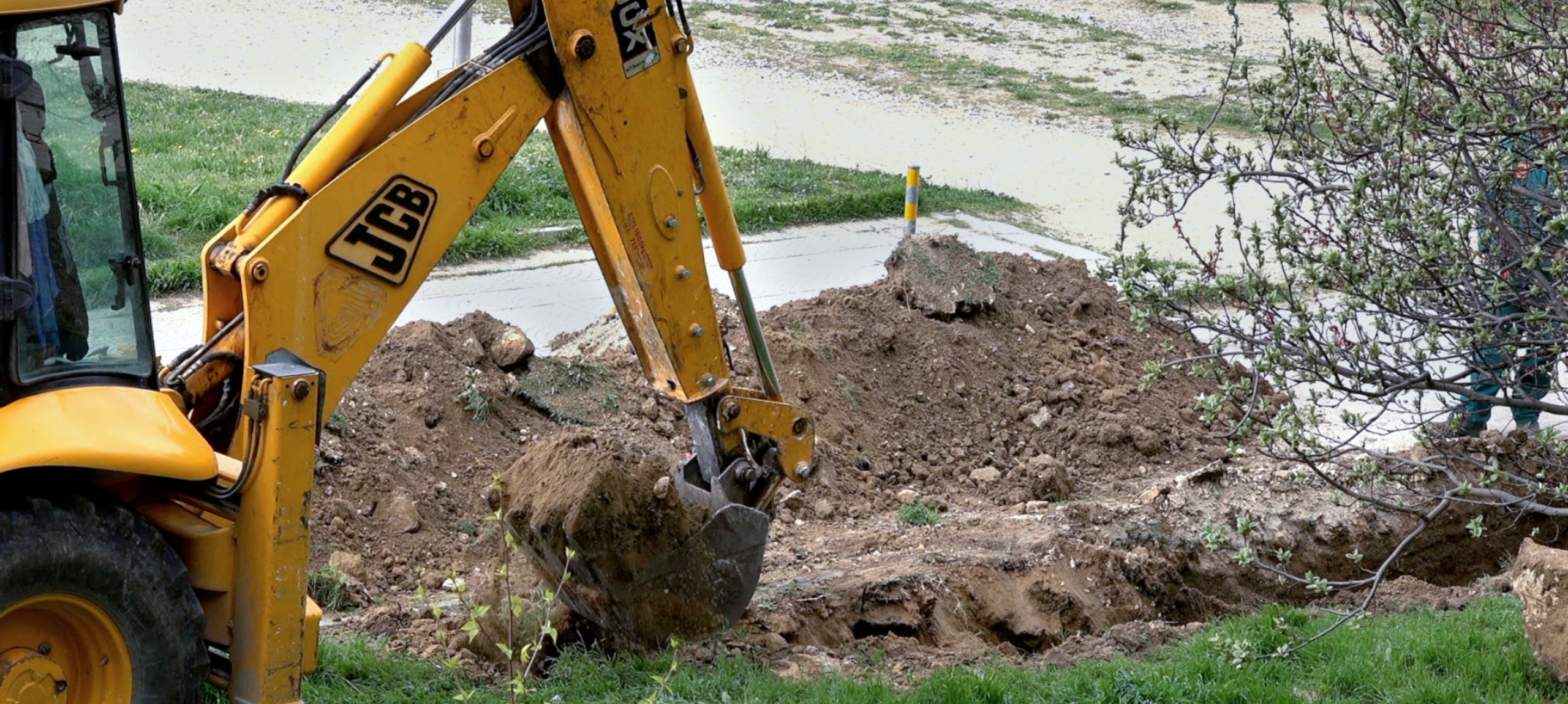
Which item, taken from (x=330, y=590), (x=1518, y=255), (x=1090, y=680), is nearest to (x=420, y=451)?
(x=330, y=590)

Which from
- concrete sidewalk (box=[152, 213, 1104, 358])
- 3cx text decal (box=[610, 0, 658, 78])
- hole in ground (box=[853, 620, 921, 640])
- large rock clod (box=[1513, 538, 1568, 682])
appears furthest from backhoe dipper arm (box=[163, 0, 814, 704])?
concrete sidewalk (box=[152, 213, 1104, 358])

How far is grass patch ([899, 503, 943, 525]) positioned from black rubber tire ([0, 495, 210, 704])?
426 centimetres

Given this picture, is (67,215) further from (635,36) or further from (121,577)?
(635,36)

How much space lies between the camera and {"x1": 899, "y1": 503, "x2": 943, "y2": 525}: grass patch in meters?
8.02

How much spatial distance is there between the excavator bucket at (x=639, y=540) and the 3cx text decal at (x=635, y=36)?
1.46 m

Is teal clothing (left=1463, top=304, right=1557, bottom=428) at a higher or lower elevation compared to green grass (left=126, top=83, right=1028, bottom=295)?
higher

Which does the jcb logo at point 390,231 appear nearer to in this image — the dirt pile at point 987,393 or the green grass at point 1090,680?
the green grass at point 1090,680

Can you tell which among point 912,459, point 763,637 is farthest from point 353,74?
point 763,637

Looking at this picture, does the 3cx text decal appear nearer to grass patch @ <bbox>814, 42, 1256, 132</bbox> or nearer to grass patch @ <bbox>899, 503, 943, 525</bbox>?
grass patch @ <bbox>899, 503, 943, 525</bbox>

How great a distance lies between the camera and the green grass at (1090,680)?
554 cm

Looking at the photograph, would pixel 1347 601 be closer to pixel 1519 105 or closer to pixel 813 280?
pixel 1519 105

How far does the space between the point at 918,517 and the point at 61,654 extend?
15.3ft

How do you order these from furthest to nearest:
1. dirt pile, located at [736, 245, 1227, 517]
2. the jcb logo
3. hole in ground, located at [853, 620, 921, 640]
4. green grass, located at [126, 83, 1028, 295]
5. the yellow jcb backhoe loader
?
green grass, located at [126, 83, 1028, 295] < dirt pile, located at [736, 245, 1227, 517] < hole in ground, located at [853, 620, 921, 640] < the jcb logo < the yellow jcb backhoe loader

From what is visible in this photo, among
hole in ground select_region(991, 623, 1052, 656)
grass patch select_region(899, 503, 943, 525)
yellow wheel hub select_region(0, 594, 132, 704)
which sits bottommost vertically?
hole in ground select_region(991, 623, 1052, 656)
